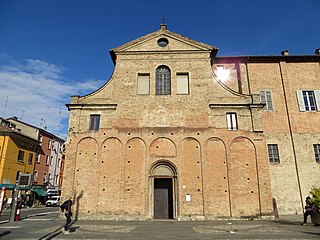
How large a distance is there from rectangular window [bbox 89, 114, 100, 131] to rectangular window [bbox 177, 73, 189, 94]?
655 cm

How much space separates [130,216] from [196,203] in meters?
4.50

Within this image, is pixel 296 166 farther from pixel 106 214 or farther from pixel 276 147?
pixel 106 214

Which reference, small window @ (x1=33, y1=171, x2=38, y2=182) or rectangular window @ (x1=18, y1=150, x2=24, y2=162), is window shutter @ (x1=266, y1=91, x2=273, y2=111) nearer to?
rectangular window @ (x1=18, y1=150, x2=24, y2=162)

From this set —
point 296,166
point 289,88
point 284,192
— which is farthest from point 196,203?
point 289,88

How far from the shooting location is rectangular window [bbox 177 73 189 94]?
724 inches

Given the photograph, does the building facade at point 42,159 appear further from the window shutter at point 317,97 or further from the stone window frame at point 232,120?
the window shutter at point 317,97

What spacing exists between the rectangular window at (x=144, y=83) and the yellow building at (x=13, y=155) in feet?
67.3

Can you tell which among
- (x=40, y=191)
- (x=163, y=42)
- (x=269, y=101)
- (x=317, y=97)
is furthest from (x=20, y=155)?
(x=317, y=97)

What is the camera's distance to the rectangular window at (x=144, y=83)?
18453 millimetres

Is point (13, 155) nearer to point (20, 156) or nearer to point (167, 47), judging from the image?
point (20, 156)

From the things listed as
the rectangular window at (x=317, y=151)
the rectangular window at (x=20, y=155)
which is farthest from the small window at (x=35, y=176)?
the rectangular window at (x=317, y=151)

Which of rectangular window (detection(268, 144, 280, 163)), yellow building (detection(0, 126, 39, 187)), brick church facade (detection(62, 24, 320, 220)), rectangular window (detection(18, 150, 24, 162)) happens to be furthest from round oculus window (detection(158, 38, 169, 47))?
rectangular window (detection(18, 150, 24, 162))

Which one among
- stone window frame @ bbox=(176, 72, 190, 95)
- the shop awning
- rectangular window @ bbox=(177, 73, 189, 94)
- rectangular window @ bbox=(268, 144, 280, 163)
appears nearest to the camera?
stone window frame @ bbox=(176, 72, 190, 95)

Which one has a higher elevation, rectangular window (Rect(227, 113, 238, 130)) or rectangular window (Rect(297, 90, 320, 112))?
rectangular window (Rect(297, 90, 320, 112))
